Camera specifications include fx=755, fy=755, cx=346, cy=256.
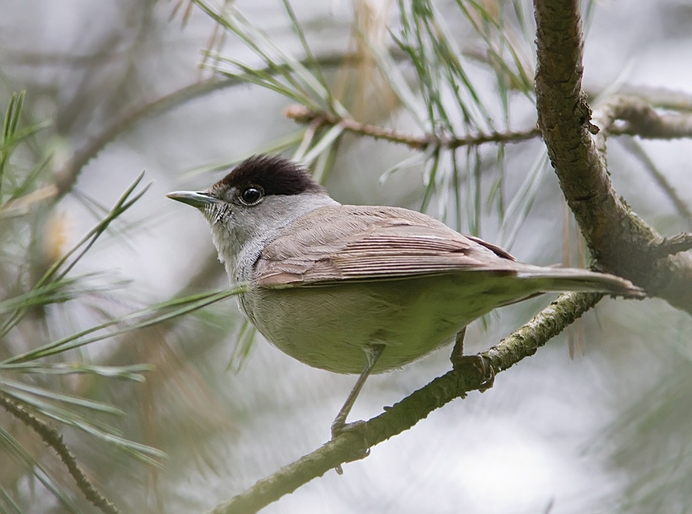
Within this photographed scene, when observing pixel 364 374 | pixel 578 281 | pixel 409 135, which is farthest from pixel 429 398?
pixel 409 135

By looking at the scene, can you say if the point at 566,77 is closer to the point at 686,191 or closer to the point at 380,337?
the point at 380,337

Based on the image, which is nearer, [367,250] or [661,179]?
[367,250]

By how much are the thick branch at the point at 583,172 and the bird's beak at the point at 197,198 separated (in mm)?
2139

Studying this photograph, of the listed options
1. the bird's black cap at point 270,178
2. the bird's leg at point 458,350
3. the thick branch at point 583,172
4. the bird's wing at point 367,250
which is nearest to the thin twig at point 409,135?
the bird's wing at point 367,250

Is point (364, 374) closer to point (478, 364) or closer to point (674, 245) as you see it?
point (478, 364)

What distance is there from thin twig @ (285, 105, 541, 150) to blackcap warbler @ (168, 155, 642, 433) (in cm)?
34

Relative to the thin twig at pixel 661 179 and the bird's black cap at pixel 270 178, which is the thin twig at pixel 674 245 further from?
the bird's black cap at pixel 270 178

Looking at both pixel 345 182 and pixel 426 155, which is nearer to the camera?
pixel 426 155

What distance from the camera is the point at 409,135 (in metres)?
3.23

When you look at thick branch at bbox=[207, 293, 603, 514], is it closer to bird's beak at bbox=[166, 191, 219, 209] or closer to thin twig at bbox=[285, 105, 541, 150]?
thin twig at bbox=[285, 105, 541, 150]

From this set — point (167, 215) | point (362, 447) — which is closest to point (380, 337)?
point (362, 447)

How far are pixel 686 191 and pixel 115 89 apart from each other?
4.41 m

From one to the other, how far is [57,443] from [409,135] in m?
1.88

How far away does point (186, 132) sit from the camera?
6.61 m
